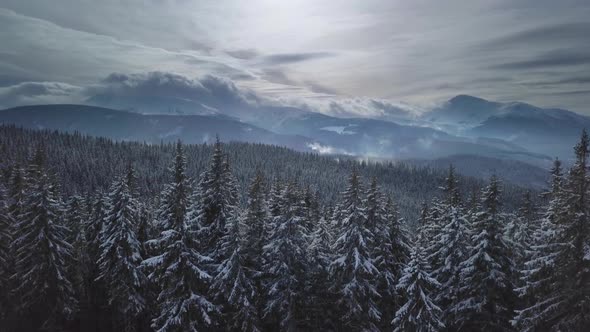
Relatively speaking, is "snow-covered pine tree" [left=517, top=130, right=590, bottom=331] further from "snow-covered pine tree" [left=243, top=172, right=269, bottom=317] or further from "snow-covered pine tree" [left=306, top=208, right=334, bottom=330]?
"snow-covered pine tree" [left=243, top=172, right=269, bottom=317]

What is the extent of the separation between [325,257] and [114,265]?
68.4 ft

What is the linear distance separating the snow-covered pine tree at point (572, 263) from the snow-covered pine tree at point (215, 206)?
72.0 feet

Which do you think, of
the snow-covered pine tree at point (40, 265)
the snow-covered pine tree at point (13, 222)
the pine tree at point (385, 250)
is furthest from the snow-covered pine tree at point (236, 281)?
the snow-covered pine tree at point (13, 222)

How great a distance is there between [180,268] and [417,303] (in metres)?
17.4

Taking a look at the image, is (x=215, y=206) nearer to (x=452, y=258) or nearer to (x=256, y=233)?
(x=256, y=233)

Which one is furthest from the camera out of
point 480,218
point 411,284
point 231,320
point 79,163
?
point 79,163

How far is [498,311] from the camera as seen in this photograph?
25.3 meters

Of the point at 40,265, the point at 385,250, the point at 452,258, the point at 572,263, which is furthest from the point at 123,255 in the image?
the point at 572,263

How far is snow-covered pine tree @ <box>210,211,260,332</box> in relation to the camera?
27391mm

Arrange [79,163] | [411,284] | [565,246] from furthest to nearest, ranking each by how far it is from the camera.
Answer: [79,163] → [411,284] → [565,246]

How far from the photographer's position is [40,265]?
32625 mm

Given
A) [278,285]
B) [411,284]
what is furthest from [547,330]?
[278,285]

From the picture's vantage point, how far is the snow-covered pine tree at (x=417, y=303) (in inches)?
973

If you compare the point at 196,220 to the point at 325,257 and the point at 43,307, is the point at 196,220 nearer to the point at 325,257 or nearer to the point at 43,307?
the point at 325,257
